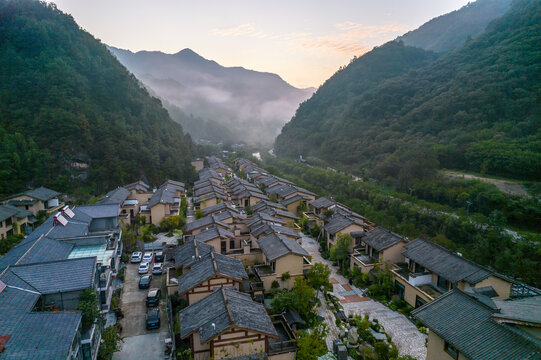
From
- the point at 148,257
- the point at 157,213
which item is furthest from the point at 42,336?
the point at 157,213

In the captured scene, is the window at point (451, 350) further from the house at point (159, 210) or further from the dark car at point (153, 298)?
the house at point (159, 210)

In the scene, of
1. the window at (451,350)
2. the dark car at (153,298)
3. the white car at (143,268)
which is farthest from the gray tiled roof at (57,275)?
the window at (451,350)

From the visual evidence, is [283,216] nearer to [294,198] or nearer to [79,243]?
[294,198]

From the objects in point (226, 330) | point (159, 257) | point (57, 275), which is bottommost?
point (159, 257)

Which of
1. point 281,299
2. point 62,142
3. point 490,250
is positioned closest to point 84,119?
point 62,142

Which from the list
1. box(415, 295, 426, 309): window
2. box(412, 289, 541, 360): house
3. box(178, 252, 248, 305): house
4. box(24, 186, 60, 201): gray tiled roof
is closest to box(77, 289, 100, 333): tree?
box(178, 252, 248, 305): house

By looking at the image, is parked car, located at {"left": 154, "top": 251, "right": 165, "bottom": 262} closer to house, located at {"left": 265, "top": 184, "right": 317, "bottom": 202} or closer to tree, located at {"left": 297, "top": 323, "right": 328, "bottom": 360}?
tree, located at {"left": 297, "top": 323, "right": 328, "bottom": 360}

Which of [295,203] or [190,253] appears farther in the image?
[295,203]
